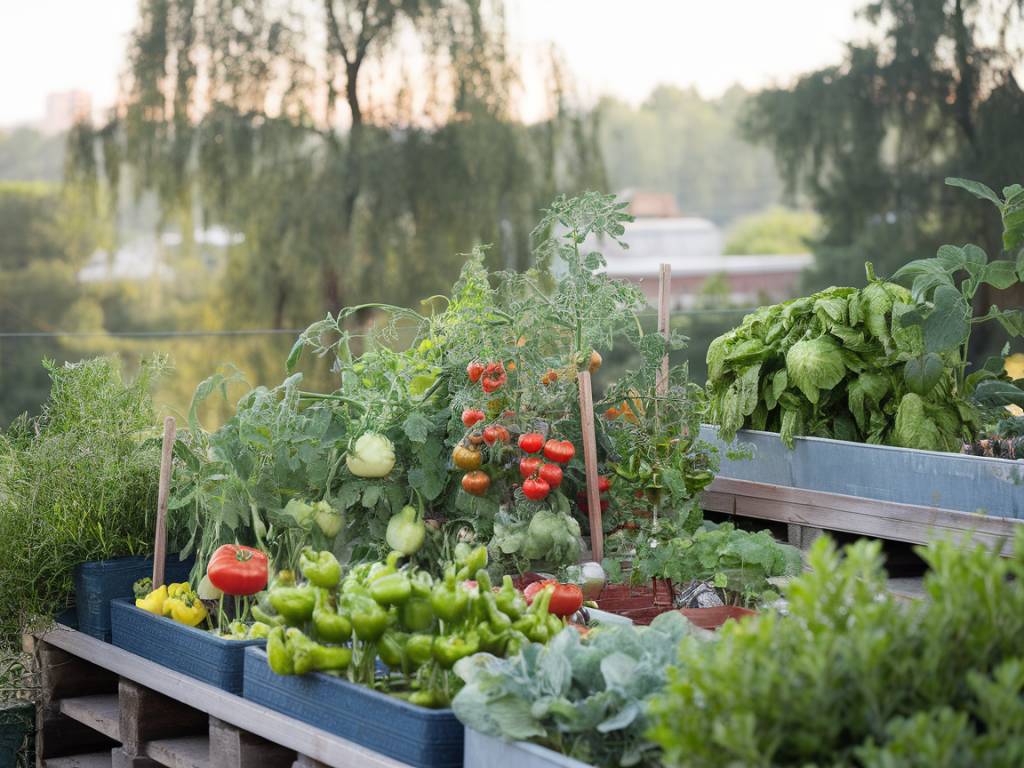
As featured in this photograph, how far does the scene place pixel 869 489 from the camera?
9.46ft

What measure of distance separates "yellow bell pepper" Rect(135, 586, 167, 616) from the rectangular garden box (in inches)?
48.4

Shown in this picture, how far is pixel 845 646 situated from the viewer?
4.24ft

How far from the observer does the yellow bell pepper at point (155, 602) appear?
274cm

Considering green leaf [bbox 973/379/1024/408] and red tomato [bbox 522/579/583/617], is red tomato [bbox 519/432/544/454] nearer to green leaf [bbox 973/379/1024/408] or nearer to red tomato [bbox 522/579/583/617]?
red tomato [bbox 522/579/583/617]

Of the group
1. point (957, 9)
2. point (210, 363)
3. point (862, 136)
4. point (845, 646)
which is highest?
point (957, 9)

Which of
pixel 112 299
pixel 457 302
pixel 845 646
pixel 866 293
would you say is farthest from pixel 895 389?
pixel 112 299

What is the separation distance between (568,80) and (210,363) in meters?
4.22

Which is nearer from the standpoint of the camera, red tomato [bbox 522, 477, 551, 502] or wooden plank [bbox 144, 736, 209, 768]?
wooden plank [bbox 144, 736, 209, 768]

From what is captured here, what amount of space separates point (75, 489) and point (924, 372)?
2065 mm

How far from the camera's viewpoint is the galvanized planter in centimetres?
261

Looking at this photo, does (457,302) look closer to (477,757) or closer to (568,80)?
(477,757)

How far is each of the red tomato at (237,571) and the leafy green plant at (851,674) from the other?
1409 millimetres

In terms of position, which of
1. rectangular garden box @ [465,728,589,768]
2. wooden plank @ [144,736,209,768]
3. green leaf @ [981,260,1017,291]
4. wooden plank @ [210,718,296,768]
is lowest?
wooden plank @ [144,736,209,768]

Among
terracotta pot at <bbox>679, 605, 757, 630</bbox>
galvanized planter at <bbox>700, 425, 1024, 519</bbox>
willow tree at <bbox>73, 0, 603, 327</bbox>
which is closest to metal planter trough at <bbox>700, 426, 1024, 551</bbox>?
galvanized planter at <bbox>700, 425, 1024, 519</bbox>
